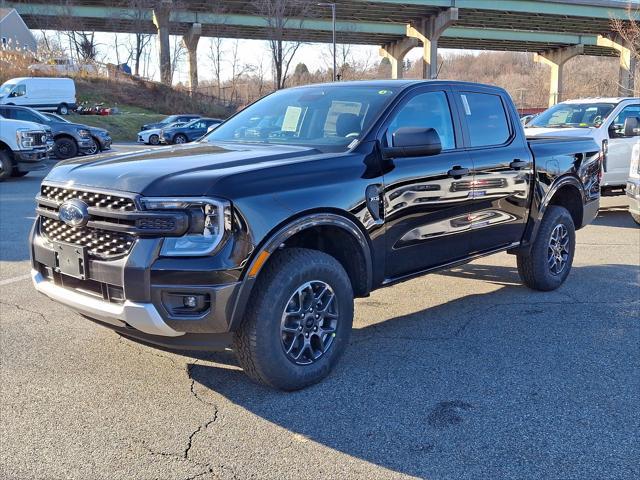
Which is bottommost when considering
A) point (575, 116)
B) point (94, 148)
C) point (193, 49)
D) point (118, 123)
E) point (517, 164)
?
point (94, 148)

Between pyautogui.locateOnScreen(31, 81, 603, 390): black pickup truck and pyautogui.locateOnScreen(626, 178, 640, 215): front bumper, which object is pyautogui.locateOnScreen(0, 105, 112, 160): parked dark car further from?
pyautogui.locateOnScreen(626, 178, 640, 215): front bumper

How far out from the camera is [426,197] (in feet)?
15.0

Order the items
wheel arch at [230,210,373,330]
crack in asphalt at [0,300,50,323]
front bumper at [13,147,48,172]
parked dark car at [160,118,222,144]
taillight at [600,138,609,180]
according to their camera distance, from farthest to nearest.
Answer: parked dark car at [160,118,222,144] < front bumper at [13,147,48,172] < taillight at [600,138,609,180] < crack in asphalt at [0,300,50,323] < wheel arch at [230,210,373,330]

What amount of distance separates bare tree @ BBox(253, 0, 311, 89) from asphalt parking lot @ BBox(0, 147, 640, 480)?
51.0 m

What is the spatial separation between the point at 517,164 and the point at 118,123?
35.5m

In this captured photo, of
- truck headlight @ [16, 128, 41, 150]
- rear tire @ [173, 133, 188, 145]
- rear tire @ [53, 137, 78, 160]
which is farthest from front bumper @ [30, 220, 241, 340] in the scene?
rear tire @ [173, 133, 188, 145]

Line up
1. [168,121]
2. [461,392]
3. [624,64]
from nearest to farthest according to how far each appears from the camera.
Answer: [461,392]
[168,121]
[624,64]

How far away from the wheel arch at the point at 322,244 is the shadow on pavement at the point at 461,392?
62 centimetres

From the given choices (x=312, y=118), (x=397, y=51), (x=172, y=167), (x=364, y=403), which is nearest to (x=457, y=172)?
(x=312, y=118)

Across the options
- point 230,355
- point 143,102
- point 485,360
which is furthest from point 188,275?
point 143,102

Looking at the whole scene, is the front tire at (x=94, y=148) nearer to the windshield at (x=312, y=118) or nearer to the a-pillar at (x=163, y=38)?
the windshield at (x=312, y=118)

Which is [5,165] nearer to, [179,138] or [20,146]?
[20,146]

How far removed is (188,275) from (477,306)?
3.17 m

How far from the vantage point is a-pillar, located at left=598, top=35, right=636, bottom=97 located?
143 ft
